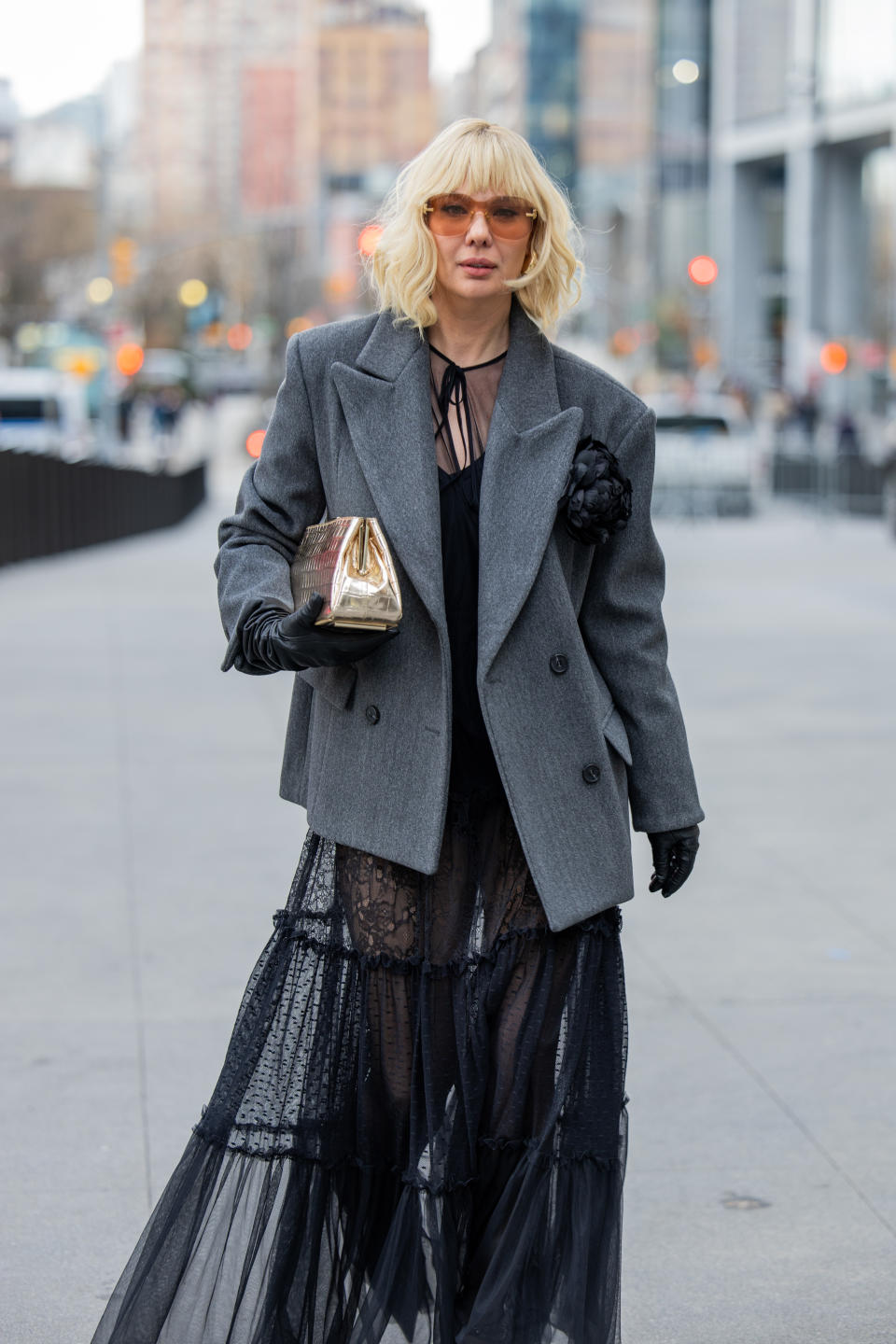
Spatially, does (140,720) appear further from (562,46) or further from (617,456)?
(562,46)

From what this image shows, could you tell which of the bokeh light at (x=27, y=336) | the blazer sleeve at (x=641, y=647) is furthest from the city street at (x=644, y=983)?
the bokeh light at (x=27, y=336)

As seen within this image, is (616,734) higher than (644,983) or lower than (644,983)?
higher

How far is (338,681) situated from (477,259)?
67cm

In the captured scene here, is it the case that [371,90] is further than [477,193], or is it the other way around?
[371,90]

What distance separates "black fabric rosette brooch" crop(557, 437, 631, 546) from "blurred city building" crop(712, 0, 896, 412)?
186 feet

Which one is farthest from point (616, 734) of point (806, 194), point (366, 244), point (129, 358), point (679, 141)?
point (679, 141)

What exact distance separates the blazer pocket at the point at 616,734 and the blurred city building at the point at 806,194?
56.6 metres

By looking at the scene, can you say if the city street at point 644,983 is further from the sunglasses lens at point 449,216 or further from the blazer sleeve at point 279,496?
the sunglasses lens at point 449,216

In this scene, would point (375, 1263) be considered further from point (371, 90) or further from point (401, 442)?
point (371, 90)

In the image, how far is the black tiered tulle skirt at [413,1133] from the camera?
2779 mm

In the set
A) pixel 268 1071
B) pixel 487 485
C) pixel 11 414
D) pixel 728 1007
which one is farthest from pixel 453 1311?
pixel 11 414

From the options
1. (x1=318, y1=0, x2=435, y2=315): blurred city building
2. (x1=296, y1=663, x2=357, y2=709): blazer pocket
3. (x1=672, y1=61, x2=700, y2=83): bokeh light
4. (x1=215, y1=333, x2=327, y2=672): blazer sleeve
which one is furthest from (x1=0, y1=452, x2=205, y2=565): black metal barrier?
(x1=318, y1=0, x2=435, y2=315): blurred city building

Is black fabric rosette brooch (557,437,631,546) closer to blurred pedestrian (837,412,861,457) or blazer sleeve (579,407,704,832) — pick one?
blazer sleeve (579,407,704,832)

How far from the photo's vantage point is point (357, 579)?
8.69 feet
